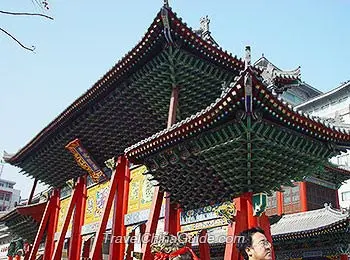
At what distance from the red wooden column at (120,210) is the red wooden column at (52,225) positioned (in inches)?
263

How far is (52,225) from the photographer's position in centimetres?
1934

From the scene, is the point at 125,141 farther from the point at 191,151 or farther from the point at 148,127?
the point at 191,151

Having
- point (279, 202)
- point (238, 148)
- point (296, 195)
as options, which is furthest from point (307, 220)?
point (238, 148)

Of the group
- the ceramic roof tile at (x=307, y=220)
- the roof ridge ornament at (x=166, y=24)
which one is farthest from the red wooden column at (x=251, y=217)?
the ceramic roof tile at (x=307, y=220)

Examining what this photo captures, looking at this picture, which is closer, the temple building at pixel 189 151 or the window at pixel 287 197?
the temple building at pixel 189 151

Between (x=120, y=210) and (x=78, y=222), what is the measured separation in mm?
4075

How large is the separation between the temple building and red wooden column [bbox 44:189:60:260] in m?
2.01

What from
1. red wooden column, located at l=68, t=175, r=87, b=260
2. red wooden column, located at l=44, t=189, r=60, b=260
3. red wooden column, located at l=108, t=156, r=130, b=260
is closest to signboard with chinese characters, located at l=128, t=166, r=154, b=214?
red wooden column, located at l=108, t=156, r=130, b=260

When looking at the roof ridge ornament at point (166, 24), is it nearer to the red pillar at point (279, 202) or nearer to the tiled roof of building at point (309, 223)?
the tiled roof of building at point (309, 223)

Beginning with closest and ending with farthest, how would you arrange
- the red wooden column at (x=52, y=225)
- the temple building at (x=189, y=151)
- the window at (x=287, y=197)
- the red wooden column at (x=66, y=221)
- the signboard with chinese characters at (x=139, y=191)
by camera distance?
the temple building at (x=189, y=151), the signboard with chinese characters at (x=139, y=191), the red wooden column at (x=66, y=221), the window at (x=287, y=197), the red wooden column at (x=52, y=225)

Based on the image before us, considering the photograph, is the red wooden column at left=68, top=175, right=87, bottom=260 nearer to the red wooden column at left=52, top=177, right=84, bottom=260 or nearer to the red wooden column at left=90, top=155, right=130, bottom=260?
the red wooden column at left=52, top=177, right=84, bottom=260

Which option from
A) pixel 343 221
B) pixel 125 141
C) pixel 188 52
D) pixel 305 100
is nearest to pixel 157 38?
pixel 188 52

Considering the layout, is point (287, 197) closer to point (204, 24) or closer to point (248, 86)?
point (204, 24)

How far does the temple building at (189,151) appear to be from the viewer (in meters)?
8.66
